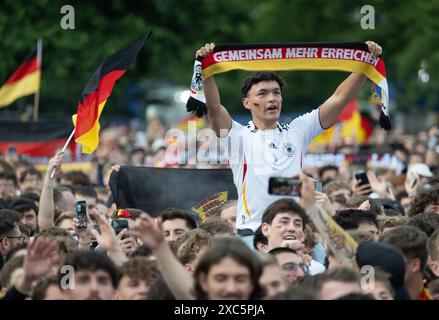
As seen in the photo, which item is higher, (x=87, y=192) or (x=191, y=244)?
(x=87, y=192)

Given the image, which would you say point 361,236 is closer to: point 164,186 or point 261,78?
point 261,78

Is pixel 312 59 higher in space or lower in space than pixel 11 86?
lower

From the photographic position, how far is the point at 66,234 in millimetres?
9055

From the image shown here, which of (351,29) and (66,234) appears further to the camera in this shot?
(351,29)

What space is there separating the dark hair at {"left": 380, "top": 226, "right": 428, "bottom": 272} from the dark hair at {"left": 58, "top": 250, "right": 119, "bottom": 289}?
6.15 ft

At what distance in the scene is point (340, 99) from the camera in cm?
974

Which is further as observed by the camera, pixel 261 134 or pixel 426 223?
pixel 261 134

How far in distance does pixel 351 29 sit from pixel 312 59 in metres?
36.7

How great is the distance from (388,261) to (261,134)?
2493 mm

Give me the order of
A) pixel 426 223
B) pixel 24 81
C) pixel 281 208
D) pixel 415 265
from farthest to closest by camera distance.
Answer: pixel 24 81 → pixel 426 223 → pixel 281 208 → pixel 415 265

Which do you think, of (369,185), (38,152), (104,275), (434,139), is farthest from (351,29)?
(104,275)

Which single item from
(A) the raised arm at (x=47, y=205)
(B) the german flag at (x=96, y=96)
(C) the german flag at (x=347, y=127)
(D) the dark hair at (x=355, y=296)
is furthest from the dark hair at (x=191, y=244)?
(C) the german flag at (x=347, y=127)

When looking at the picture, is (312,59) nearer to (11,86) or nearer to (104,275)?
(104,275)

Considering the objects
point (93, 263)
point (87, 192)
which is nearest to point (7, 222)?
point (93, 263)
